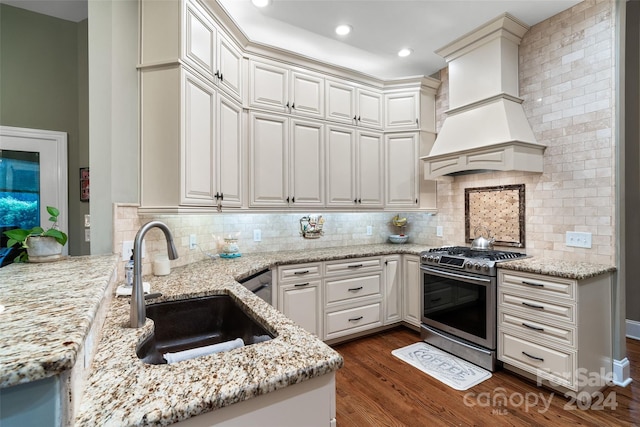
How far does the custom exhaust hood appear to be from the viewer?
258 centimetres

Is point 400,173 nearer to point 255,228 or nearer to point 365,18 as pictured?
point 365,18

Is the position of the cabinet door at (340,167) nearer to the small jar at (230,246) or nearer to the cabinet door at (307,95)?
the cabinet door at (307,95)

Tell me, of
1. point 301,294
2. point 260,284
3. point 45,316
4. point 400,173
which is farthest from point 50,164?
point 400,173

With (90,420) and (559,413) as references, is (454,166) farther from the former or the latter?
(90,420)

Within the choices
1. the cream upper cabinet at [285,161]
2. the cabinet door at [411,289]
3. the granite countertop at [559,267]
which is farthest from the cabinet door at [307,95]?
the granite countertop at [559,267]

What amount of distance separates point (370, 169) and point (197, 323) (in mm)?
2507

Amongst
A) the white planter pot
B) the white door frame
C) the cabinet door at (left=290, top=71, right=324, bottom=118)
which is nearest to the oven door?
the cabinet door at (left=290, top=71, right=324, bottom=118)

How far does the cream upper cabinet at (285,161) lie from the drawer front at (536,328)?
6.26ft

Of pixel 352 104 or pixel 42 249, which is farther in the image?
pixel 352 104

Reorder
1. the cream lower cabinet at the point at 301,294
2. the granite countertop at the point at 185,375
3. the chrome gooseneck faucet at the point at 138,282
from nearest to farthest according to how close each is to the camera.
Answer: the granite countertop at the point at 185,375 < the chrome gooseneck faucet at the point at 138,282 < the cream lower cabinet at the point at 301,294

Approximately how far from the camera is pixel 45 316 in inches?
31.0

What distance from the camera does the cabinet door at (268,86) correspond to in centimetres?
275

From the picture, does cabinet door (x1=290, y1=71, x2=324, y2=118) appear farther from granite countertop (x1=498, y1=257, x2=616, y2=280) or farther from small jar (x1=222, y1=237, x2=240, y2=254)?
granite countertop (x1=498, y1=257, x2=616, y2=280)

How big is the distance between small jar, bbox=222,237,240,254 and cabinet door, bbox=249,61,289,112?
1.26m
